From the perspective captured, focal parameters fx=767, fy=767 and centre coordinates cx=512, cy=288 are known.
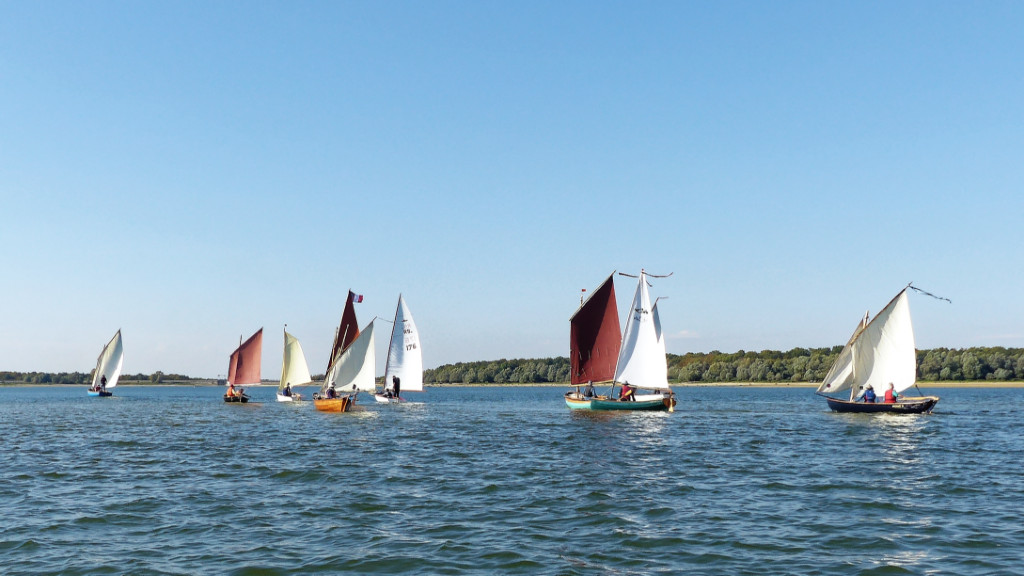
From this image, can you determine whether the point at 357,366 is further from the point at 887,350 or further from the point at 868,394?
the point at 887,350

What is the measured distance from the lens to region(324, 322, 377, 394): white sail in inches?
2987

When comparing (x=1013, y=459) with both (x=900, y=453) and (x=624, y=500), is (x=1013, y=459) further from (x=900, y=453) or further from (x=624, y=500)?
(x=624, y=500)

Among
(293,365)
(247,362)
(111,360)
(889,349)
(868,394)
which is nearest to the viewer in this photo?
(889,349)

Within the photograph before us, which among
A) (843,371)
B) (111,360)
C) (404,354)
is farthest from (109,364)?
(843,371)

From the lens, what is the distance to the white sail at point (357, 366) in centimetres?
7588

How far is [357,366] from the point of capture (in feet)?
252

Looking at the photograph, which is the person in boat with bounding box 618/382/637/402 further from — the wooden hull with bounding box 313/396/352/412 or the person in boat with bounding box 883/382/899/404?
the wooden hull with bounding box 313/396/352/412

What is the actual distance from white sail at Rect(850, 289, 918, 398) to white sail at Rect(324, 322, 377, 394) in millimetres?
45340

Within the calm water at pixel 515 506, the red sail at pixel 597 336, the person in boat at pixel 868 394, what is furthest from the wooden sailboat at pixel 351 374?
the person in boat at pixel 868 394

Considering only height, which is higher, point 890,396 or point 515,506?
point 890,396

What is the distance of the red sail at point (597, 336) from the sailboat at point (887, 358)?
69.1 ft

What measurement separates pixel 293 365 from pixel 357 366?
2706 centimetres

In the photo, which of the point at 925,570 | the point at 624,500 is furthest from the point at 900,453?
the point at 925,570

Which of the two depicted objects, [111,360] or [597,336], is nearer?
[597,336]
